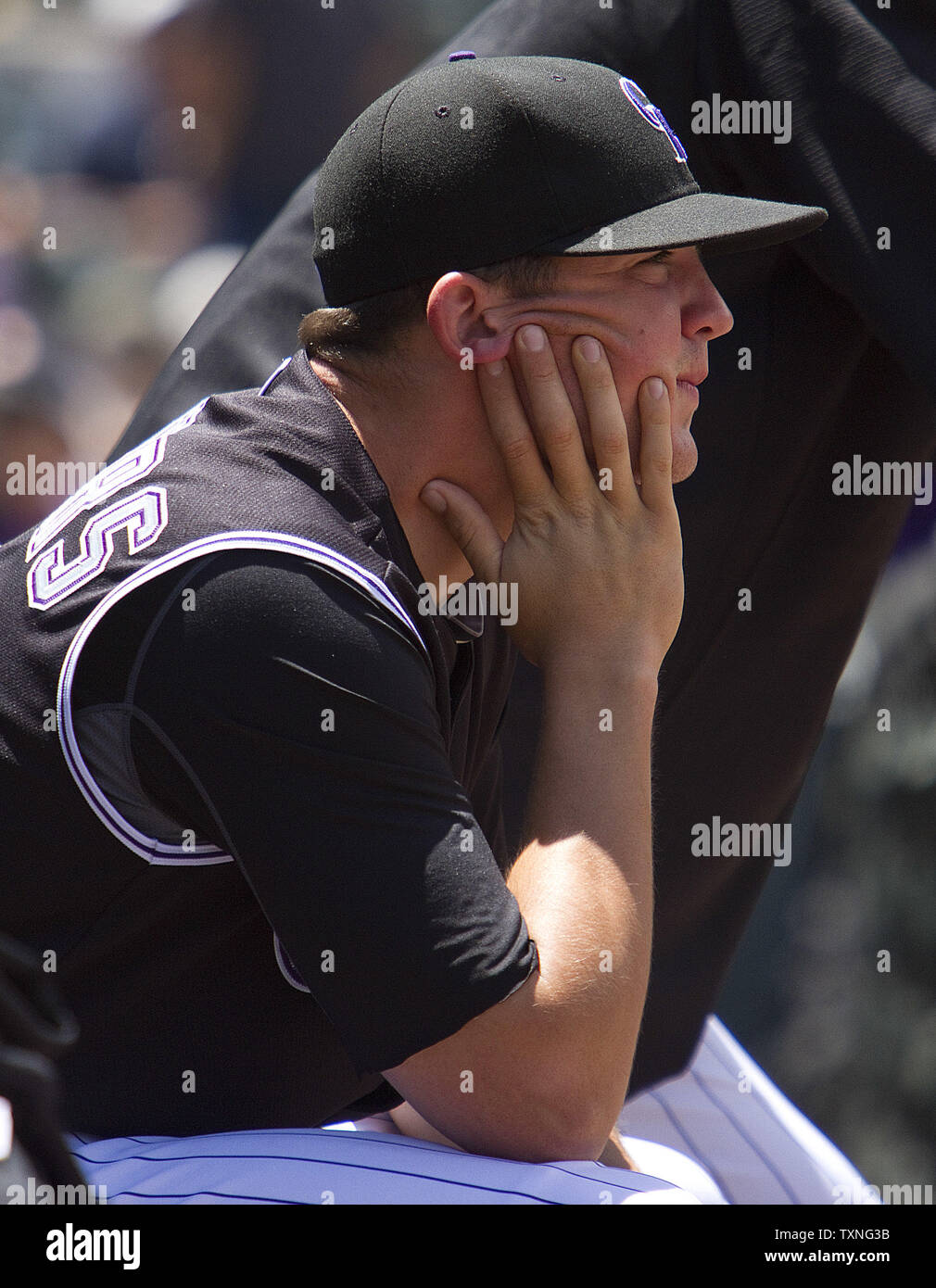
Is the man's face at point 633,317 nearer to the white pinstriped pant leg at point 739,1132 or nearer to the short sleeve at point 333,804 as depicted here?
the short sleeve at point 333,804

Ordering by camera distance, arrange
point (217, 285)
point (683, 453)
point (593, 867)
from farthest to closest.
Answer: point (217, 285) < point (683, 453) < point (593, 867)

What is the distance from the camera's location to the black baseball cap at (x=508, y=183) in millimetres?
1418

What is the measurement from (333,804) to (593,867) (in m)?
0.28

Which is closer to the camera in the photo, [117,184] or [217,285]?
[217,285]

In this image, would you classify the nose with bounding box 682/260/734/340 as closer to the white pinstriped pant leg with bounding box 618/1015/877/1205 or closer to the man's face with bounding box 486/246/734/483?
the man's face with bounding box 486/246/734/483

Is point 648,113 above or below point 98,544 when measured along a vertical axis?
above

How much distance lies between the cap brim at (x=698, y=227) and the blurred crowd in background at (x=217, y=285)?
81.8 inches

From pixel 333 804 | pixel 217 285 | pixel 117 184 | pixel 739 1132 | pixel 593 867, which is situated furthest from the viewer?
pixel 117 184

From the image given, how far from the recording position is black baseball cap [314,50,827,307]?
1.42 metres

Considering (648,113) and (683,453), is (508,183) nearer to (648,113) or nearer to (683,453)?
(648,113)

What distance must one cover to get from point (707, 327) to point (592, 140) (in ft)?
0.79

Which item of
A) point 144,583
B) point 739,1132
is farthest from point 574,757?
point 739,1132

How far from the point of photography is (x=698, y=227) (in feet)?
4.70
